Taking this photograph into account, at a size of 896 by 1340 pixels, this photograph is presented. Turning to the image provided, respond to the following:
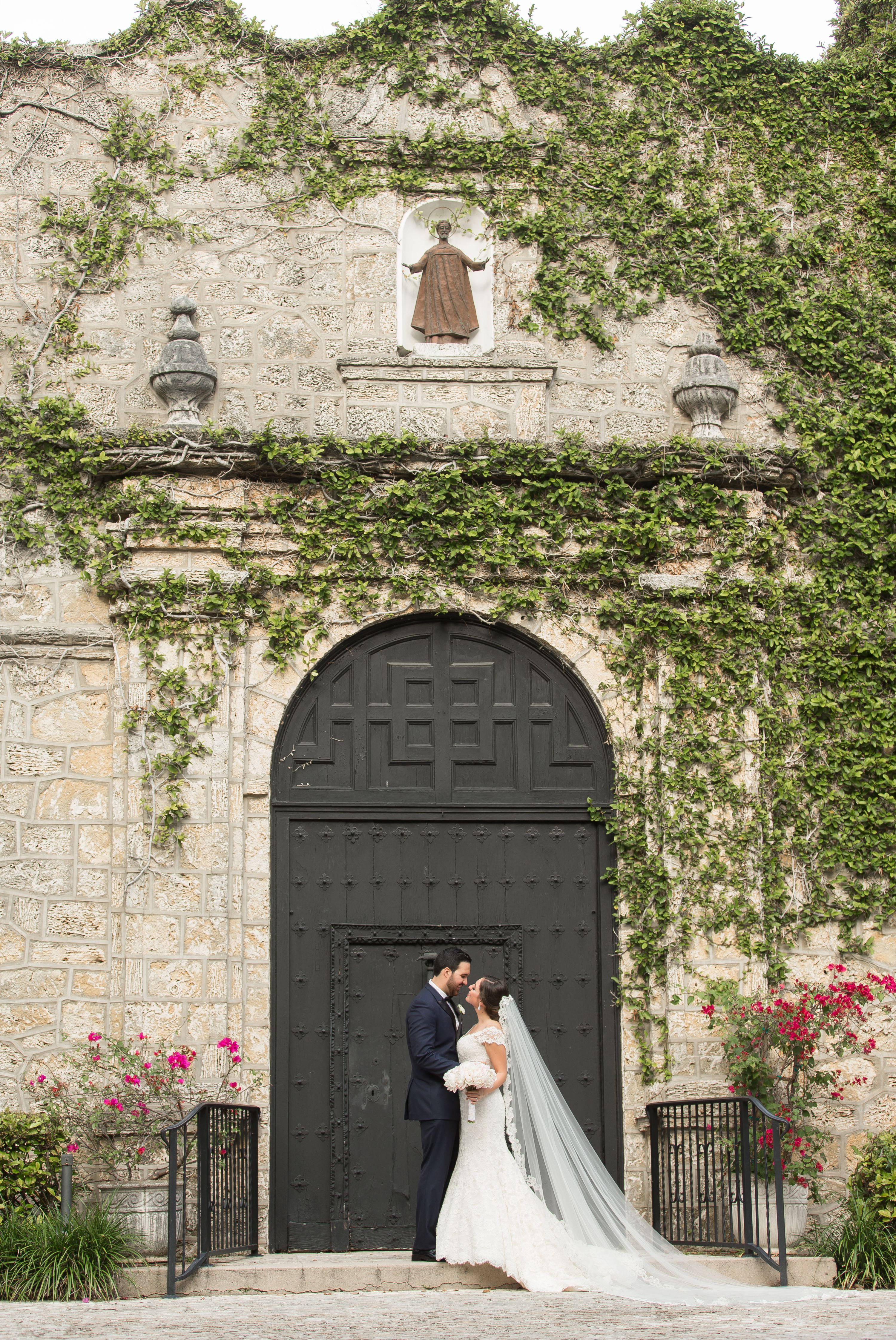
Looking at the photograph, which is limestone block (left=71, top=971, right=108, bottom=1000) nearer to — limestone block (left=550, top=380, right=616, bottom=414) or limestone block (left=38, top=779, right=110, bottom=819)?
limestone block (left=38, top=779, right=110, bottom=819)

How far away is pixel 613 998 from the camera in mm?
8094

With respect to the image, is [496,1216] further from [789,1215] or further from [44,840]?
[44,840]

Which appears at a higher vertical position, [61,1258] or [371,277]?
[371,277]

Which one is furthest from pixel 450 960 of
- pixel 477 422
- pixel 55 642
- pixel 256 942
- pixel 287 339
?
pixel 287 339

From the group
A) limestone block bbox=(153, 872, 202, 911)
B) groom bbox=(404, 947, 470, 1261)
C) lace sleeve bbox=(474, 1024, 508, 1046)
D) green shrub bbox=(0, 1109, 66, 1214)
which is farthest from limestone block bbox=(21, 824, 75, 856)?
lace sleeve bbox=(474, 1024, 508, 1046)

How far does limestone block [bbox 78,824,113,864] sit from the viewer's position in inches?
316

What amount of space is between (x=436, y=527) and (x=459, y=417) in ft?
2.58

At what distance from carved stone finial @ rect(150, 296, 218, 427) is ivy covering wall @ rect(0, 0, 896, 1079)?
378mm

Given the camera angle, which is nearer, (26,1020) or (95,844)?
(26,1020)

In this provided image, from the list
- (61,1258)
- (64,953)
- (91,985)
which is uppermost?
(64,953)

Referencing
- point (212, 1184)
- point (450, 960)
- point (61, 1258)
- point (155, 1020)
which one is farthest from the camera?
point (155, 1020)

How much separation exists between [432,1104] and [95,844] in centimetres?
247

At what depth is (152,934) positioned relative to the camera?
25.4 feet

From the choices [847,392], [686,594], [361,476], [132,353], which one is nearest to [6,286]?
[132,353]
